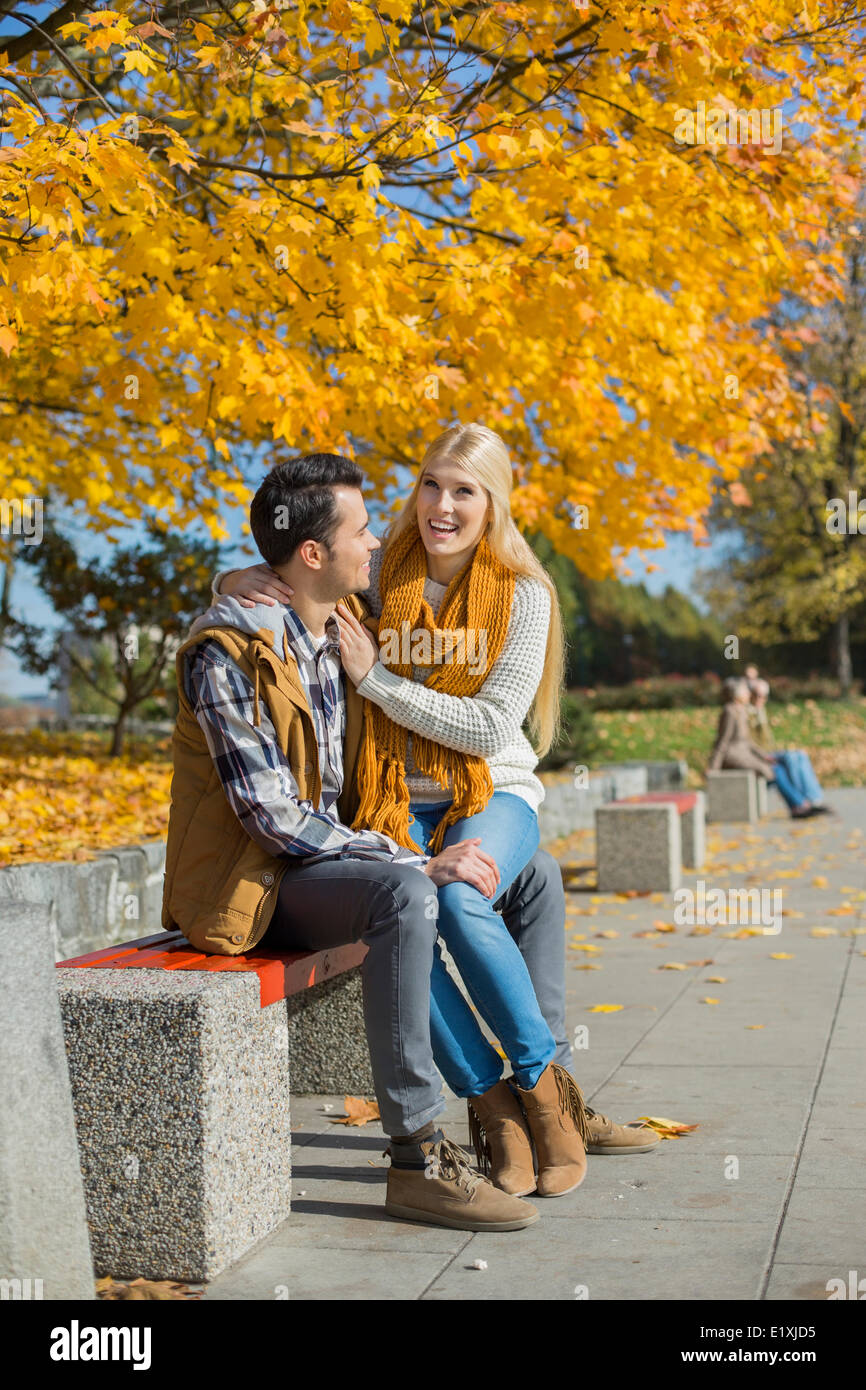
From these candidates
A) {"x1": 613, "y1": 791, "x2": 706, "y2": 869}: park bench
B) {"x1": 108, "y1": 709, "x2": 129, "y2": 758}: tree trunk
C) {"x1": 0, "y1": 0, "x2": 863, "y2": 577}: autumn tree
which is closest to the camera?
{"x1": 0, "y1": 0, "x2": 863, "y2": 577}: autumn tree

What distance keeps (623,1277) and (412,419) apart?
4.83 meters

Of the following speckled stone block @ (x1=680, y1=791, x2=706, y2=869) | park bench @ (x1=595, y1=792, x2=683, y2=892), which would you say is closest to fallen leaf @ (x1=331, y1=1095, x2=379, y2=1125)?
park bench @ (x1=595, y1=792, x2=683, y2=892)

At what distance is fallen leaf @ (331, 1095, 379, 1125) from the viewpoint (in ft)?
13.5

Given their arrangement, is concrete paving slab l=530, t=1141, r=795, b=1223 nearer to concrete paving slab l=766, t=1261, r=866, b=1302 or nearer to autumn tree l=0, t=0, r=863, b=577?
concrete paving slab l=766, t=1261, r=866, b=1302

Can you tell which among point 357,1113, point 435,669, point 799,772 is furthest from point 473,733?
point 799,772

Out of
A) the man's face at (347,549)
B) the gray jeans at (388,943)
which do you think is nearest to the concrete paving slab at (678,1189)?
the gray jeans at (388,943)

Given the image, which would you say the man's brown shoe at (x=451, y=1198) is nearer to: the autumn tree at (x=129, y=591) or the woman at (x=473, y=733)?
the woman at (x=473, y=733)

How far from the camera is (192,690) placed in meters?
3.35

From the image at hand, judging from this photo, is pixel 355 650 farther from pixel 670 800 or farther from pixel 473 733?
pixel 670 800

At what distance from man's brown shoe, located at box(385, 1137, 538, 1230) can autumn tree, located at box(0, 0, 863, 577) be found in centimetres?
272

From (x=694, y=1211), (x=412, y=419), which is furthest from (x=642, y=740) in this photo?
(x=694, y=1211)

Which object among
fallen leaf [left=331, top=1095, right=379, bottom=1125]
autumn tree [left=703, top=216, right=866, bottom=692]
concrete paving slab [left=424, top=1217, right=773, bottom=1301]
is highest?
autumn tree [left=703, top=216, right=866, bottom=692]

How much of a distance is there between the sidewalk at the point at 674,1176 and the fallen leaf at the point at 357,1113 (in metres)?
0.05
